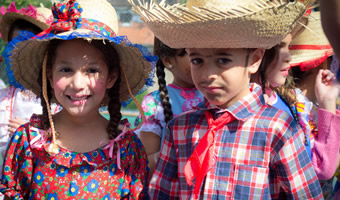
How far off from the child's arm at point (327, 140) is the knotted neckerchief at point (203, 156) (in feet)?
2.97

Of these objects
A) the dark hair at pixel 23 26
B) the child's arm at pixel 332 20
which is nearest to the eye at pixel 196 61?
the child's arm at pixel 332 20

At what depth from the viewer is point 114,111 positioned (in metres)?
2.42

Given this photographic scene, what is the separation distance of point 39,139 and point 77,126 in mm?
231

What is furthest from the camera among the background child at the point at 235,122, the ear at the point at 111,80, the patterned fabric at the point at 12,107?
the patterned fabric at the point at 12,107

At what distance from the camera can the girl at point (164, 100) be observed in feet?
8.91

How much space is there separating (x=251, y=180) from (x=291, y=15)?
82cm

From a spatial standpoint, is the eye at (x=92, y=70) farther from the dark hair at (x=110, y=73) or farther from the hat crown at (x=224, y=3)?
the hat crown at (x=224, y=3)

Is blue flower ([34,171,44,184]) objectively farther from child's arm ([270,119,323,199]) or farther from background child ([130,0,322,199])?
child's arm ([270,119,323,199])

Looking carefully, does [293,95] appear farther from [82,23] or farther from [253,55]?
[82,23]

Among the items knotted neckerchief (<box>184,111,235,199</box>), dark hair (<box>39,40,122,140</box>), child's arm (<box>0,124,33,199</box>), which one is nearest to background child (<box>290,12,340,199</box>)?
knotted neckerchief (<box>184,111,235,199</box>)

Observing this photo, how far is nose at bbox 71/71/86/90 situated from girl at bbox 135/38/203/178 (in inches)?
26.5

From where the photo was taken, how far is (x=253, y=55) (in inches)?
82.2

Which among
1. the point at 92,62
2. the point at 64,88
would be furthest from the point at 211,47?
the point at 64,88

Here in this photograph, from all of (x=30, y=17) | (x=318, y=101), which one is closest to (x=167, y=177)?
(x=318, y=101)
